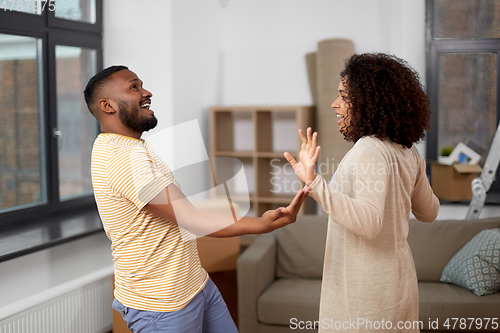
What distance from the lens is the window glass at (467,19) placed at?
326cm

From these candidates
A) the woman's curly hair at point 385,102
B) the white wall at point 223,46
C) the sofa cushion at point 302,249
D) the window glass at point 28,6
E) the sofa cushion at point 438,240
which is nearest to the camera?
the woman's curly hair at point 385,102

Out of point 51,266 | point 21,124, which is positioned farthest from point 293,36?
point 51,266

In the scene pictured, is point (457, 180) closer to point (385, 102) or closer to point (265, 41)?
point (265, 41)

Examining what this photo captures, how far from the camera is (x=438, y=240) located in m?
2.81

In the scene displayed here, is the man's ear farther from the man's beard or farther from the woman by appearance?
the woman

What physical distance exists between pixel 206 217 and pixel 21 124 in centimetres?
195

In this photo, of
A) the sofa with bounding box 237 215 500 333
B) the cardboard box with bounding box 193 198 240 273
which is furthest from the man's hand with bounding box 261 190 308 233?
the cardboard box with bounding box 193 198 240 273

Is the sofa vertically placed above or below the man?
below

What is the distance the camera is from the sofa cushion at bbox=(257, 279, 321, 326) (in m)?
2.48

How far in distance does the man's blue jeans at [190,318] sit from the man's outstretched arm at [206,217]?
0.24 metres

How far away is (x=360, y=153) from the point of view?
126 centimetres

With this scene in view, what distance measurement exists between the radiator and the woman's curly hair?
1694 millimetres

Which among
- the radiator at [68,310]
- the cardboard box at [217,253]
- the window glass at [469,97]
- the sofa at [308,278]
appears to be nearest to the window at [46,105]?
the radiator at [68,310]

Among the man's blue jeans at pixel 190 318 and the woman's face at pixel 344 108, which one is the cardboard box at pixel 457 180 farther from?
the man's blue jeans at pixel 190 318
